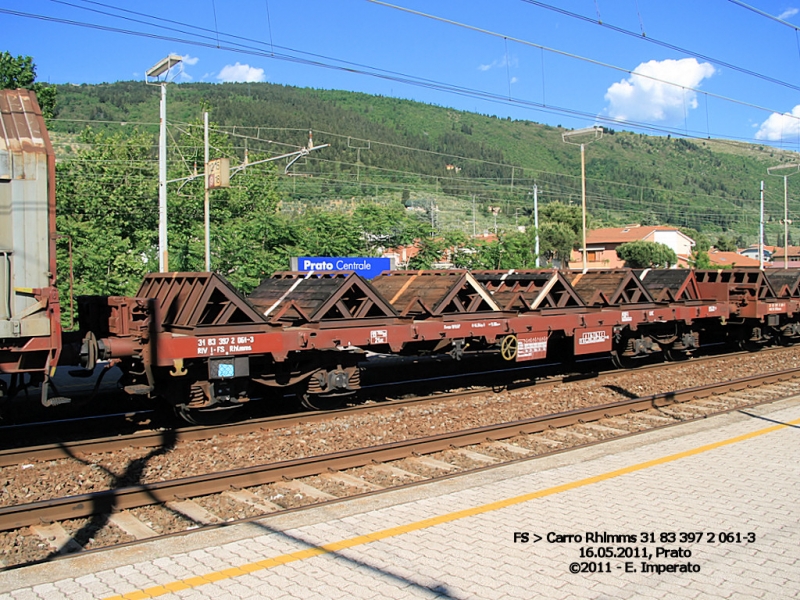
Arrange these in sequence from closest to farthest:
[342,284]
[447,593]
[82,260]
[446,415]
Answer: [447,593] → [342,284] → [446,415] → [82,260]

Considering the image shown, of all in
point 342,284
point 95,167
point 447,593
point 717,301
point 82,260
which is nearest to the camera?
point 447,593

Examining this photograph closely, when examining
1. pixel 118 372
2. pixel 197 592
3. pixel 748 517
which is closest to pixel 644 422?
pixel 748 517

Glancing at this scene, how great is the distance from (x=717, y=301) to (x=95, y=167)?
101ft

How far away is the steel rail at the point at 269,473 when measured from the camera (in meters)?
6.26

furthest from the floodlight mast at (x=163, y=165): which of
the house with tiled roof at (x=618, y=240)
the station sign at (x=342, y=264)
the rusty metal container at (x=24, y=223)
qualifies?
the house with tiled roof at (x=618, y=240)

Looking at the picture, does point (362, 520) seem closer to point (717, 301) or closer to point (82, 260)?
point (717, 301)

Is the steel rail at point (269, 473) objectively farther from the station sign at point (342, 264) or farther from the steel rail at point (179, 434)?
the station sign at point (342, 264)

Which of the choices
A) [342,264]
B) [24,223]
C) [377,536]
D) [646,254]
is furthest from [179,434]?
[646,254]

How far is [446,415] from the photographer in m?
11.1

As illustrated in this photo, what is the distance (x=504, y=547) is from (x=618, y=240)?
86.2 meters

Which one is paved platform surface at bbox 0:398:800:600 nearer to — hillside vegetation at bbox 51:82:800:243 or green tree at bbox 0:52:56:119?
green tree at bbox 0:52:56:119

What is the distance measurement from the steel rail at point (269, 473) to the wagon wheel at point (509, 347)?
6.41 ft

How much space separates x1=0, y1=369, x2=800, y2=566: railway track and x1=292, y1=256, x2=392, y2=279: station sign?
1232 cm

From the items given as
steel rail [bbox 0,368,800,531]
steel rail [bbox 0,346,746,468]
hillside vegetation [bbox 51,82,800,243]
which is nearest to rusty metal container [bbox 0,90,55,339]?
steel rail [bbox 0,346,746,468]
